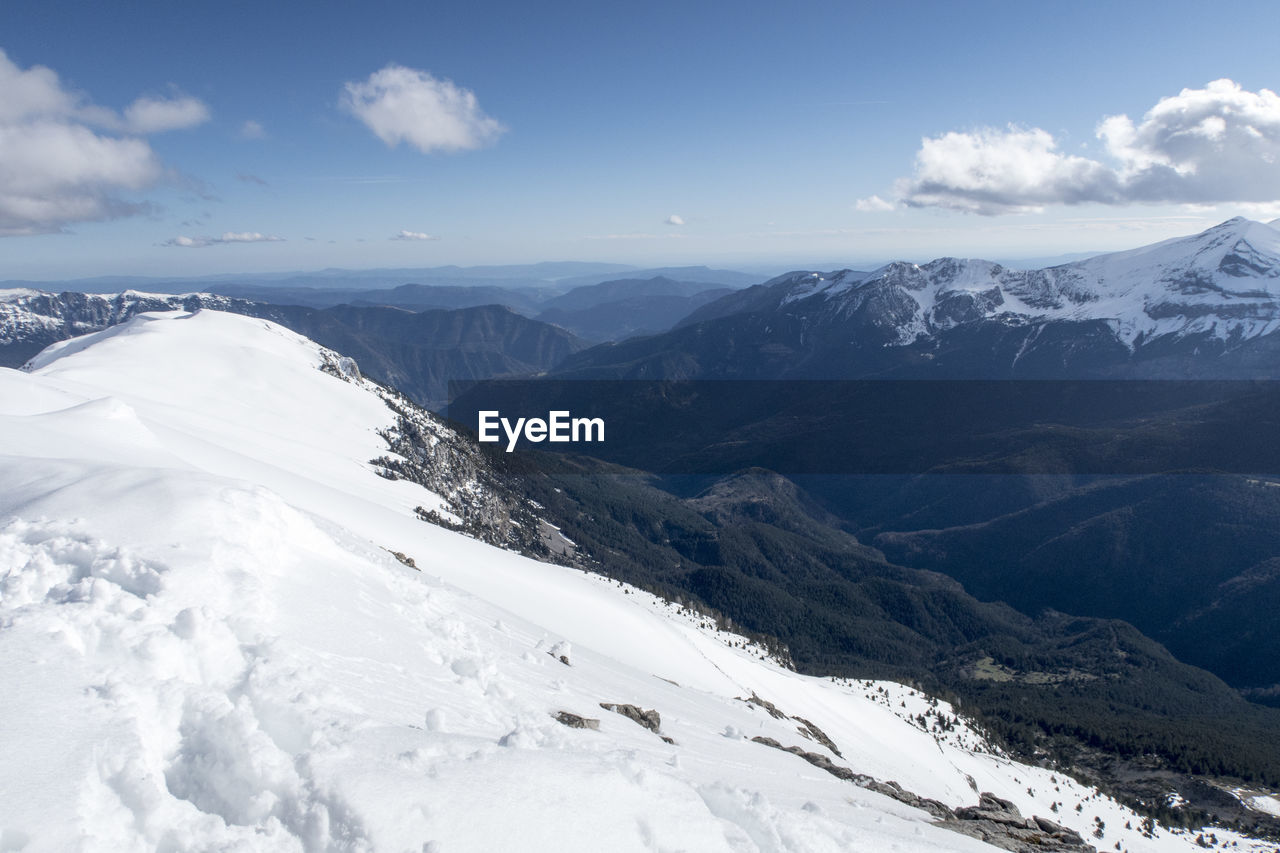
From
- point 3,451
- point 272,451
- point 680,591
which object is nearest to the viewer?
point 3,451

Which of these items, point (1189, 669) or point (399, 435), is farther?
point (1189, 669)

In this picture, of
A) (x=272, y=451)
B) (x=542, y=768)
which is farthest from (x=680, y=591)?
(x=542, y=768)

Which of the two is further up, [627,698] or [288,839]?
[288,839]

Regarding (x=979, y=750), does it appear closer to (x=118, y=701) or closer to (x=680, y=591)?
(x=680, y=591)

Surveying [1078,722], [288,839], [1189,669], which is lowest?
[1189,669]

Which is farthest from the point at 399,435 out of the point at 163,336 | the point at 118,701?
the point at 118,701

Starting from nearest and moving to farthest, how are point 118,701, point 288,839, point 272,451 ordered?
1. point 288,839
2. point 118,701
3. point 272,451

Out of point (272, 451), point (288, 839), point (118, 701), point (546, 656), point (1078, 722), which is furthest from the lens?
point (1078, 722)

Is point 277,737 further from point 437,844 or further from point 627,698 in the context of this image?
point 627,698

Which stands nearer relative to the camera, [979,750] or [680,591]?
[979,750]
